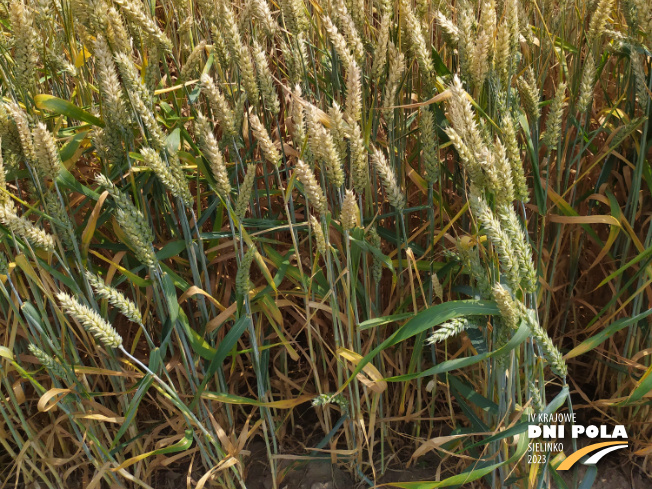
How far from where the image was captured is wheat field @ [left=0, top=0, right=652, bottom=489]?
1.04 metres

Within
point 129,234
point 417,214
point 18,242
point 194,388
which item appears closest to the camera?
point 129,234

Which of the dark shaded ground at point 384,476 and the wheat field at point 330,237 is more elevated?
the wheat field at point 330,237

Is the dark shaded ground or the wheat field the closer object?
the wheat field

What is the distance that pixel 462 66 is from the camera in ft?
3.52

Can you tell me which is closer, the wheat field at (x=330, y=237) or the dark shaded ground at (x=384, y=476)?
the wheat field at (x=330, y=237)

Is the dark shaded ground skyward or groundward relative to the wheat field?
groundward

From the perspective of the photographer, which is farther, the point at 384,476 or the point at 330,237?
the point at 384,476

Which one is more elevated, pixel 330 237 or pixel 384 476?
pixel 330 237

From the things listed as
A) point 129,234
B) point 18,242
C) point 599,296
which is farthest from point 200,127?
point 599,296

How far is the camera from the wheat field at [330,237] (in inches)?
41.1

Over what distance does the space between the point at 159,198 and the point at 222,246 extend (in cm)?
18

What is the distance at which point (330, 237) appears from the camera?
1.37 meters

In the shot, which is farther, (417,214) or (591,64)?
(417,214)

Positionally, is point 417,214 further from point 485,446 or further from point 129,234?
point 129,234
